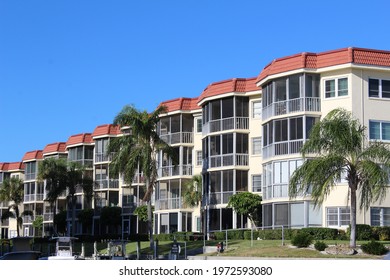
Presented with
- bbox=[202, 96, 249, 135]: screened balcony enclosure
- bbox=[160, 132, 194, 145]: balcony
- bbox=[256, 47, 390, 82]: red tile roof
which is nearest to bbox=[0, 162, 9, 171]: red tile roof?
bbox=[160, 132, 194, 145]: balcony

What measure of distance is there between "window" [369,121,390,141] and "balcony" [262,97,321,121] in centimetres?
398

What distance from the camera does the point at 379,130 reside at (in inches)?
1969

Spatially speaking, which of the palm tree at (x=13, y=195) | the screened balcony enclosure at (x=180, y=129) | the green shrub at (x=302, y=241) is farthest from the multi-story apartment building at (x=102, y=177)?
the green shrub at (x=302, y=241)

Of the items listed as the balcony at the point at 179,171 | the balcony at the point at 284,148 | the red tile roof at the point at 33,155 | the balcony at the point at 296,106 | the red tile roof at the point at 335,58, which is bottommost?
the balcony at the point at 179,171

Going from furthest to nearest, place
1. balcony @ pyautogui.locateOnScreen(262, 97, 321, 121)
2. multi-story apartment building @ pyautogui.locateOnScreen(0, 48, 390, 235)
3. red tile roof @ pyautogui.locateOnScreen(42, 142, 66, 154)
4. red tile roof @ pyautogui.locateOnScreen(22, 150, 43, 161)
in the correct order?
red tile roof @ pyautogui.locateOnScreen(22, 150, 43, 161) < red tile roof @ pyautogui.locateOnScreen(42, 142, 66, 154) < balcony @ pyautogui.locateOnScreen(262, 97, 321, 121) < multi-story apartment building @ pyautogui.locateOnScreen(0, 48, 390, 235)

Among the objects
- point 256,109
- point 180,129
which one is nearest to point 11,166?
point 180,129

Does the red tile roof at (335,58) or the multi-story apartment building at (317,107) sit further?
the red tile roof at (335,58)

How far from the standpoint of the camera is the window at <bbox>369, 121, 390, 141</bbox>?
49750mm

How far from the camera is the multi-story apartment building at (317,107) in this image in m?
48.7

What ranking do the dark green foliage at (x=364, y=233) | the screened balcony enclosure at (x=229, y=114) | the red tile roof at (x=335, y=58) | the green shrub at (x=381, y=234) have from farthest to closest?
the screened balcony enclosure at (x=229, y=114)
the red tile roof at (x=335, y=58)
the green shrub at (x=381, y=234)
the dark green foliage at (x=364, y=233)

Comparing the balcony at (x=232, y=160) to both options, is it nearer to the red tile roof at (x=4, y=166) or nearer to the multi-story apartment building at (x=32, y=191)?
the multi-story apartment building at (x=32, y=191)

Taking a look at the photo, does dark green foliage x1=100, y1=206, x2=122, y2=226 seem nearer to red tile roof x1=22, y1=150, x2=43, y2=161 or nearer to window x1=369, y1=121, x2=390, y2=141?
red tile roof x1=22, y1=150, x2=43, y2=161

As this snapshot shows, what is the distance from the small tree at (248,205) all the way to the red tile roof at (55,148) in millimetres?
45763

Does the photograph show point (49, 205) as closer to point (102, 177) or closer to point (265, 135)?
point (102, 177)
